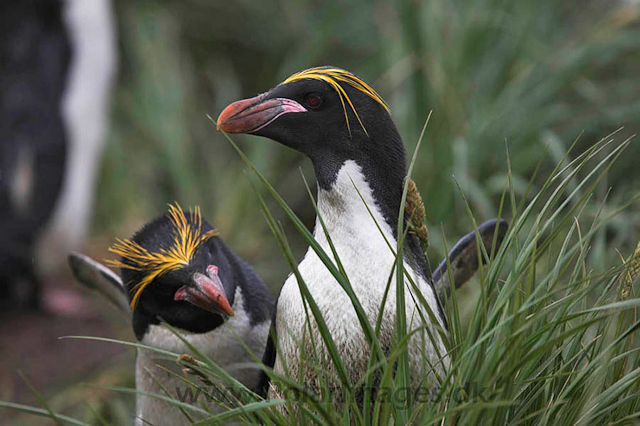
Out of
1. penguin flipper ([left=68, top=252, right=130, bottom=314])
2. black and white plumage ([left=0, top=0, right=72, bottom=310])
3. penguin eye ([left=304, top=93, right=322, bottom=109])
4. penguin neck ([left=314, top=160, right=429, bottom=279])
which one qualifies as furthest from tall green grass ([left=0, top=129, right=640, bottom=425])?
black and white plumage ([left=0, top=0, right=72, bottom=310])

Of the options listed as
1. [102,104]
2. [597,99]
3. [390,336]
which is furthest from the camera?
[102,104]

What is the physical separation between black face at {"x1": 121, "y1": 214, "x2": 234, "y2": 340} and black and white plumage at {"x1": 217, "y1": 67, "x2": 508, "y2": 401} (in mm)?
A: 182

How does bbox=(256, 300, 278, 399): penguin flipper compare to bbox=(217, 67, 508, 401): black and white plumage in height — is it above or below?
below

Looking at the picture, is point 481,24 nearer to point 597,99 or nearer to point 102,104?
point 597,99

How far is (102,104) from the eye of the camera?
462cm

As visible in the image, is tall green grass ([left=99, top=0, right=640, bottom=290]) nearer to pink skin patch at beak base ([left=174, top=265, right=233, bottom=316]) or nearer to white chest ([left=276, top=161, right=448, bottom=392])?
white chest ([left=276, top=161, right=448, bottom=392])

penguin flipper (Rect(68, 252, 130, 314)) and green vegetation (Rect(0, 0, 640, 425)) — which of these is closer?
green vegetation (Rect(0, 0, 640, 425))

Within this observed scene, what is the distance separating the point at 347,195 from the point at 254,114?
0.25m

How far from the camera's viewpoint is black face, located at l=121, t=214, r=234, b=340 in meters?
1.62

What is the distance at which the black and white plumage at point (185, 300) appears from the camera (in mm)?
1650

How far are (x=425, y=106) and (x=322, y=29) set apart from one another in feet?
4.05

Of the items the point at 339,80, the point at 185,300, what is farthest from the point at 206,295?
the point at 339,80

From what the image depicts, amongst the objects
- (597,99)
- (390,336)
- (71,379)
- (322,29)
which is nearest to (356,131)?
(390,336)

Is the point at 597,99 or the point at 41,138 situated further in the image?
the point at 41,138
